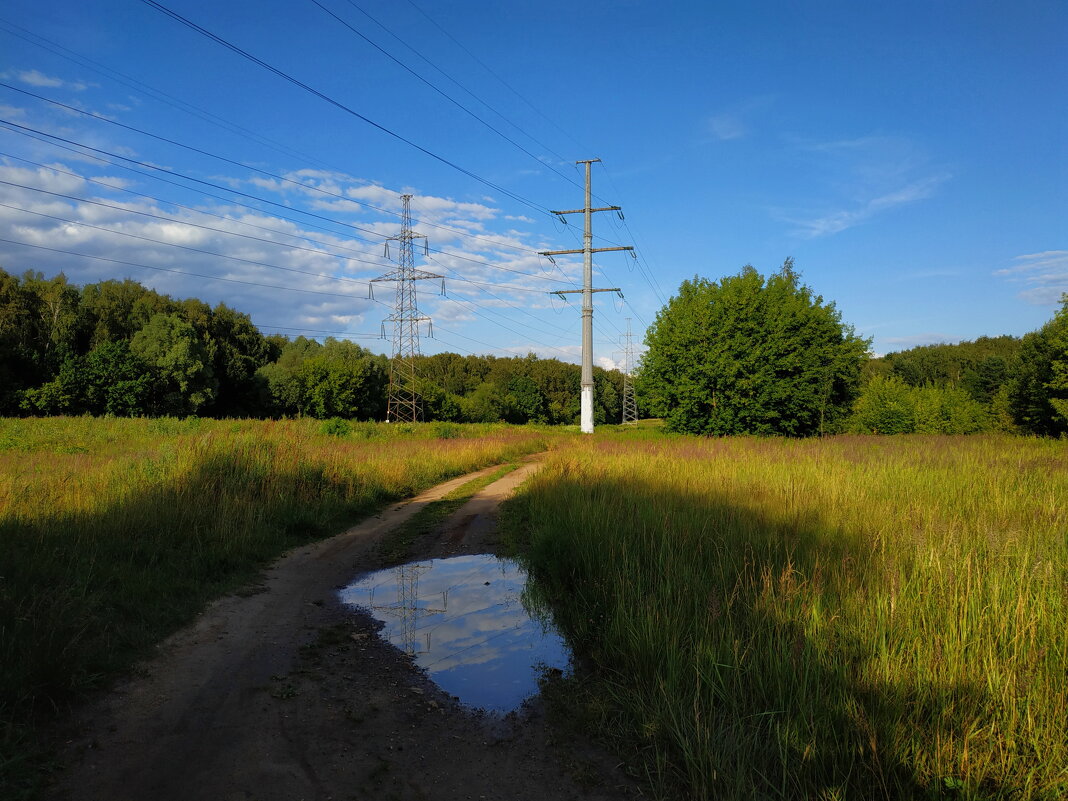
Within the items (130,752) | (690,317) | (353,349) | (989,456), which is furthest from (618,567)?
(353,349)

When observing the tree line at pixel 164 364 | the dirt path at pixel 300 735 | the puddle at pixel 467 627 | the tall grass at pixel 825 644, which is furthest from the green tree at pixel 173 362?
the tall grass at pixel 825 644

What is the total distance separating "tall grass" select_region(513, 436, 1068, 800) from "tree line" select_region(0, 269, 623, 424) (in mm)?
44592

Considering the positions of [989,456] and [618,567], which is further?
[989,456]

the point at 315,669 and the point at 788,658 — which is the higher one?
the point at 788,658

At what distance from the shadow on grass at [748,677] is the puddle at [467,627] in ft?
1.28

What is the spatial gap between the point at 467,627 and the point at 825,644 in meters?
3.44

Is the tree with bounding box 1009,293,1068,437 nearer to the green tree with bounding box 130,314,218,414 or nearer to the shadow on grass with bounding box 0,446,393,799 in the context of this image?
the shadow on grass with bounding box 0,446,393,799

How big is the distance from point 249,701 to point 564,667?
2488 mm

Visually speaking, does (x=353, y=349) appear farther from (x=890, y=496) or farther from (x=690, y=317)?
(x=890, y=496)

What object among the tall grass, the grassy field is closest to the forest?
the grassy field

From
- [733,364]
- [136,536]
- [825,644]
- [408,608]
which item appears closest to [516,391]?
[733,364]

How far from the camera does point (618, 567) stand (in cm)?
586

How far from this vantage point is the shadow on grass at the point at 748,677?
116 inches

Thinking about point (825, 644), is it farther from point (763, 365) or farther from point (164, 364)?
point (164, 364)
